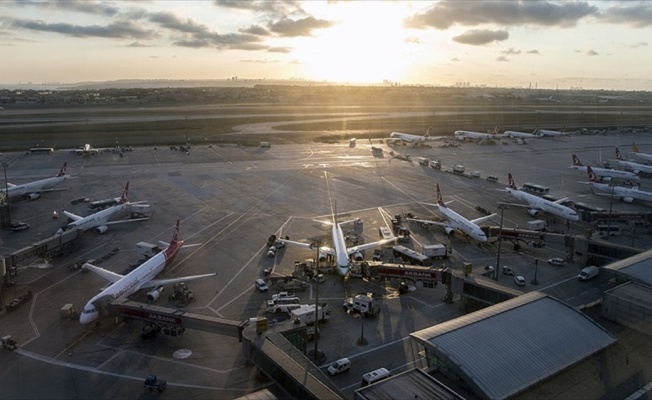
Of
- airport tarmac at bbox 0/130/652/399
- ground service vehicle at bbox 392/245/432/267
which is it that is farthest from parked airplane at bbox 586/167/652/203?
ground service vehicle at bbox 392/245/432/267

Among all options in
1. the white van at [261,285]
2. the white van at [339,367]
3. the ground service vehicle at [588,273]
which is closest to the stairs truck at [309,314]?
→ the white van at [261,285]

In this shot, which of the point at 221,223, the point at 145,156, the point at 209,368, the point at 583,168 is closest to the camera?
the point at 209,368

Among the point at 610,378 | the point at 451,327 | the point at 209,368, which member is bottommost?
the point at 209,368

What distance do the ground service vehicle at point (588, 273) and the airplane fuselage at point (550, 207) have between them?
74.2ft

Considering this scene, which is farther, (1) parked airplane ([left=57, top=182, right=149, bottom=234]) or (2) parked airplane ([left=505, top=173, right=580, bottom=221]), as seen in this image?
(2) parked airplane ([left=505, top=173, right=580, bottom=221])

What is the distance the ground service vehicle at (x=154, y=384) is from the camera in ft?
116

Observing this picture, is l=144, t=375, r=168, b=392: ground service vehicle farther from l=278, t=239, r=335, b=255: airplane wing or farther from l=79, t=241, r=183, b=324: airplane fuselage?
l=278, t=239, r=335, b=255: airplane wing

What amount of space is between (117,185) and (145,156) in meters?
35.9

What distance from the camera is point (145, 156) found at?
13662 cm

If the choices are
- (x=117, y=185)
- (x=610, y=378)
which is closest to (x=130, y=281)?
(x=610, y=378)

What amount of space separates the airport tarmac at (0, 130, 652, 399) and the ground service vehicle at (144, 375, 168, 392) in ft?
2.03

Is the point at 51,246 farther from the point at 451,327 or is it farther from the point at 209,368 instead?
the point at 451,327

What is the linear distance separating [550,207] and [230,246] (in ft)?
172

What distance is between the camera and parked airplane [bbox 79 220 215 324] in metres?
44.9
